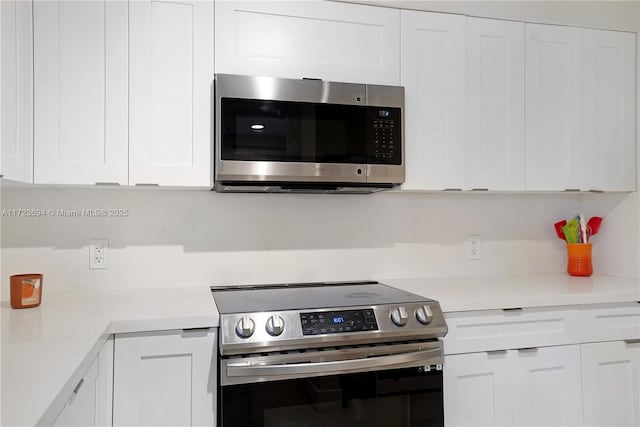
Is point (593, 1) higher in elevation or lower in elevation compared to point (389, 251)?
higher

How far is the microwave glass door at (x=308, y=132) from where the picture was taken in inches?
70.8

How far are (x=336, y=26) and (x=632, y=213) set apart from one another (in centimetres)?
173

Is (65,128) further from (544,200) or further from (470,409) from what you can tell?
(544,200)

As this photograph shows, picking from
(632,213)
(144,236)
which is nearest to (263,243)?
(144,236)

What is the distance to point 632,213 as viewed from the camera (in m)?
2.35

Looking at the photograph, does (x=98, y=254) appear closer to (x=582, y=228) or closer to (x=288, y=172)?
(x=288, y=172)

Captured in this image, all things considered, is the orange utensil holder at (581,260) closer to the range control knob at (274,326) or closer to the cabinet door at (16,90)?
the range control knob at (274,326)

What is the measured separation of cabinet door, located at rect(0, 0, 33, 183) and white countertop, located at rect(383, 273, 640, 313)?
1536 mm

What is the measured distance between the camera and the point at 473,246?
2473 mm

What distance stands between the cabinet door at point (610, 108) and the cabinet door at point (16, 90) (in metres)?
2.40

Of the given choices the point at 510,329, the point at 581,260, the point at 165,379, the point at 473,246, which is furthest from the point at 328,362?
the point at 581,260

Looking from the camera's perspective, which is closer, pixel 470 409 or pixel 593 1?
pixel 470 409

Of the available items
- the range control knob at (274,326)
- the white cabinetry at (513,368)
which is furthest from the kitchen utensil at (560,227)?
the range control knob at (274,326)

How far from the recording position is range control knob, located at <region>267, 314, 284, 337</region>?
1518 mm
